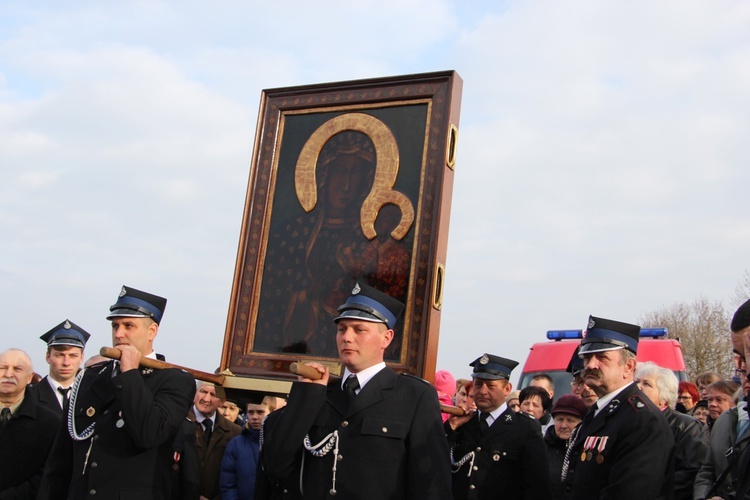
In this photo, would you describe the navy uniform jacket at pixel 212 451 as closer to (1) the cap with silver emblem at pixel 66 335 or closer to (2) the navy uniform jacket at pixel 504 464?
(1) the cap with silver emblem at pixel 66 335

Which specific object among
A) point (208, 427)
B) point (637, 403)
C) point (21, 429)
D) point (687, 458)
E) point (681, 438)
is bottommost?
point (21, 429)

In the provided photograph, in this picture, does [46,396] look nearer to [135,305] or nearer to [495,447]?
[135,305]

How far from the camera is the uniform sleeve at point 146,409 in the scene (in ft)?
14.1

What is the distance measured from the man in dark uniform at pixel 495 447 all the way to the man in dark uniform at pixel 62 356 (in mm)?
2959

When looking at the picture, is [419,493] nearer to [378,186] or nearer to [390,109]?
[378,186]

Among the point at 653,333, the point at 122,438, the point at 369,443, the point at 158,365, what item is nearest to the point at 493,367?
the point at 369,443

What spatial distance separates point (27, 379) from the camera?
6.16 meters

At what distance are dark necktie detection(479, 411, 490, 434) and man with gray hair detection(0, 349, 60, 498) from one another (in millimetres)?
2925

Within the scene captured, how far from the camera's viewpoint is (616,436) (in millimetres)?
4395

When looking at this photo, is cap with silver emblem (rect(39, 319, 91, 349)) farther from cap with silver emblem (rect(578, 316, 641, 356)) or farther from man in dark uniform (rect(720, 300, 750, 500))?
man in dark uniform (rect(720, 300, 750, 500))

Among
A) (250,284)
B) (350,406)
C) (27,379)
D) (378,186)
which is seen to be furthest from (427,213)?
(27,379)

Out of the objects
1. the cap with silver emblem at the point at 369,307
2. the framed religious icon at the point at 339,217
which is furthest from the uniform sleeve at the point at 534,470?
the cap with silver emblem at the point at 369,307

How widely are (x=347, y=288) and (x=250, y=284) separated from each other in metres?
0.75

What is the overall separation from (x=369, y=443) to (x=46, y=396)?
11.4 ft
